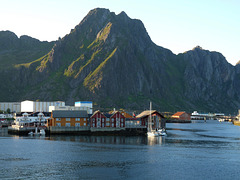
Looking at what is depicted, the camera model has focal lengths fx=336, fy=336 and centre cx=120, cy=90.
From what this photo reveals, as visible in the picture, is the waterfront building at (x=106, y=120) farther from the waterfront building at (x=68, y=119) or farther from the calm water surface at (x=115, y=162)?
the calm water surface at (x=115, y=162)

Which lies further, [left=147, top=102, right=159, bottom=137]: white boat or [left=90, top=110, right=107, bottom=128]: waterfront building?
[left=90, top=110, right=107, bottom=128]: waterfront building

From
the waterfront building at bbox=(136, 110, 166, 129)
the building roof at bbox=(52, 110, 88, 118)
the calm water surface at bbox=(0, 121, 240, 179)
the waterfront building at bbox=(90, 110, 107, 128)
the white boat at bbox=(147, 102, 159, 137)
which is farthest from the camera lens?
the waterfront building at bbox=(136, 110, 166, 129)

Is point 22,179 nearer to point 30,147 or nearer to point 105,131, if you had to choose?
point 30,147

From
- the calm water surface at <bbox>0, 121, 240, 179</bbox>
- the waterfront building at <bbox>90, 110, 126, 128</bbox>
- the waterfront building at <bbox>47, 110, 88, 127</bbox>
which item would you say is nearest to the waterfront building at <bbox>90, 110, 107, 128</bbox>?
the waterfront building at <bbox>90, 110, 126, 128</bbox>

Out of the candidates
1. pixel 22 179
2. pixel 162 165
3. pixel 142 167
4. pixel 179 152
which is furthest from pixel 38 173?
pixel 179 152

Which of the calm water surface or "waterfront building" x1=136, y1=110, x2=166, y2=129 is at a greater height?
"waterfront building" x1=136, y1=110, x2=166, y2=129

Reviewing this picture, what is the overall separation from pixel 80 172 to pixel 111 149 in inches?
1410

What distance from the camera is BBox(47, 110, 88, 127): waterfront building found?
15850 centimetres

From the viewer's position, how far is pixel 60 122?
521 ft

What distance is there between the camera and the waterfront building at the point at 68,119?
6240 inches

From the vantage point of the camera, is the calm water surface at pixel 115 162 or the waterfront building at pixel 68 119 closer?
the calm water surface at pixel 115 162

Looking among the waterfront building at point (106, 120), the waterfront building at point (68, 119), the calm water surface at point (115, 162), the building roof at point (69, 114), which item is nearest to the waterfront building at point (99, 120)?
the waterfront building at point (106, 120)

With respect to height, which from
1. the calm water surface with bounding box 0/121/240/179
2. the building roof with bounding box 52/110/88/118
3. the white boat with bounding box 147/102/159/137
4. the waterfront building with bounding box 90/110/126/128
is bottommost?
the calm water surface with bounding box 0/121/240/179

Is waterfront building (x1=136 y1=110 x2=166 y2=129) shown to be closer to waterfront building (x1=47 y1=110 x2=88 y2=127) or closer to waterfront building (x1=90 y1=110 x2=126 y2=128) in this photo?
waterfront building (x1=90 y1=110 x2=126 y2=128)
